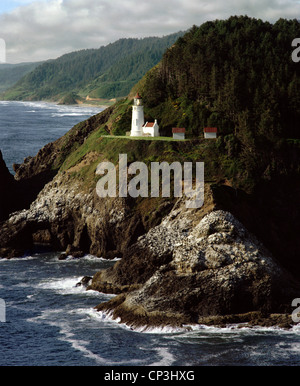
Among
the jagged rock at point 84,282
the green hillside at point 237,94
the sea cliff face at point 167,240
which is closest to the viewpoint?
the sea cliff face at point 167,240

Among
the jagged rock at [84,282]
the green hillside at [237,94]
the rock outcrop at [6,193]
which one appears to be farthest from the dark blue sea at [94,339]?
the green hillside at [237,94]

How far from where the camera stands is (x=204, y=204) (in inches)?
2516

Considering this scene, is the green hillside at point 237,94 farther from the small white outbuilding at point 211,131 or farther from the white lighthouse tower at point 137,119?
the white lighthouse tower at point 137,119

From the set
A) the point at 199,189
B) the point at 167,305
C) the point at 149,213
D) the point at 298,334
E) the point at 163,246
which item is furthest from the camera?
the point at 149,213

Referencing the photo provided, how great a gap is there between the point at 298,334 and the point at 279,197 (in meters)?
28.1

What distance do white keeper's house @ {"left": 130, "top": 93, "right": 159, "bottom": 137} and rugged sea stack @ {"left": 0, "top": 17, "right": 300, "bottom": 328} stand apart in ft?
6.58

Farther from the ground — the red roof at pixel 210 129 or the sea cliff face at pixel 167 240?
the red roof at pixel 210 129

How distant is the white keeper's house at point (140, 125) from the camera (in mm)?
85562

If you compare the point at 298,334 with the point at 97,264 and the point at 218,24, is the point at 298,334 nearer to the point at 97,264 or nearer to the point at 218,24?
the point at 97,264

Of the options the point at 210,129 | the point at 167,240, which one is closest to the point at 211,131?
the point at 210,129

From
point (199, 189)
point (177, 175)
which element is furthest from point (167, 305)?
point (177, 175)

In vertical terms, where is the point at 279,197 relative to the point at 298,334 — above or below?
above

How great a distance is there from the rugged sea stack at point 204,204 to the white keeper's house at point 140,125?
2.01m
